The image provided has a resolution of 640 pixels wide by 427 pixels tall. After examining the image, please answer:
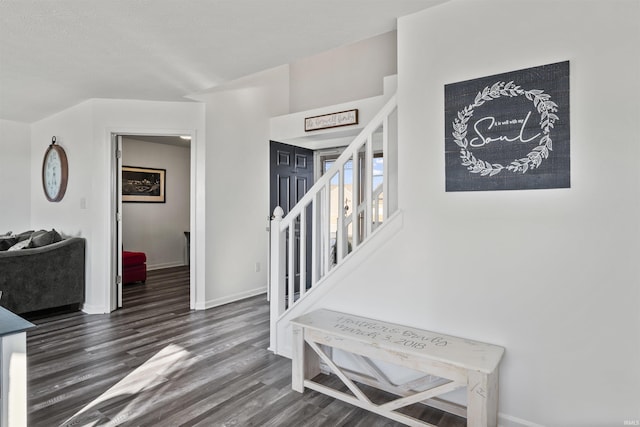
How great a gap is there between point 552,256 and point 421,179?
0.78 metres

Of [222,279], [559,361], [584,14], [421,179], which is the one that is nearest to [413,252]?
[421,179]

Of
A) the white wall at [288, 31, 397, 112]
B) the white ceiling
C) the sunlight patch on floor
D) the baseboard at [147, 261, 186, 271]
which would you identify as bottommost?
the sunlight patch on floor

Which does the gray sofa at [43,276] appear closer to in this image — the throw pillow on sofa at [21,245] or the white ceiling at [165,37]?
the throw pillow on sofa at [21,245]

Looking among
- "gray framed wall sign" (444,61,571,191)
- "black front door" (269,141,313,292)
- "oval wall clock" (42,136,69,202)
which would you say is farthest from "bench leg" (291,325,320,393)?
"oval wall clock" (42,136,69,202)

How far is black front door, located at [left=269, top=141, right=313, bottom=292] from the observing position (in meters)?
4.70

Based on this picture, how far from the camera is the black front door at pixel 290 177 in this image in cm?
470

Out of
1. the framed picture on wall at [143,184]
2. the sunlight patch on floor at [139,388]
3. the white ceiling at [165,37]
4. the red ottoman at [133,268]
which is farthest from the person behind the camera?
the framed picture on wall at [143,184]

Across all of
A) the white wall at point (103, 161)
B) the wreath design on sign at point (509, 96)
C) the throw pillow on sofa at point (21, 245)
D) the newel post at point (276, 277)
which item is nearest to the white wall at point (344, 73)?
the white wall at point (103, 161)

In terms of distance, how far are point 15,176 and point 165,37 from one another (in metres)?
4.10

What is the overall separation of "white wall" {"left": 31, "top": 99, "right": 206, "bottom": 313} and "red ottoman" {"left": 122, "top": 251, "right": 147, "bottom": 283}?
1074 millimetres

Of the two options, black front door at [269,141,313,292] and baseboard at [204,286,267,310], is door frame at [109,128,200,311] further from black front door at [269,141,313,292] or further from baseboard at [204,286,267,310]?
black front door at [269,141,313,292]

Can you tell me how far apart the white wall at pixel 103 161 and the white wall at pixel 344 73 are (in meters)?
1.44

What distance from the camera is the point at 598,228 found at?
171 centimetres

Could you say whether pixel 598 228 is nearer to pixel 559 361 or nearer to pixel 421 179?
pixel 559 361
